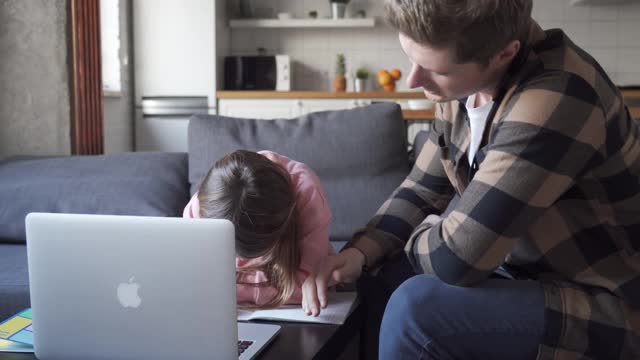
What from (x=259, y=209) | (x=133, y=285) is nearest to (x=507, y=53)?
(x=259, y=209)

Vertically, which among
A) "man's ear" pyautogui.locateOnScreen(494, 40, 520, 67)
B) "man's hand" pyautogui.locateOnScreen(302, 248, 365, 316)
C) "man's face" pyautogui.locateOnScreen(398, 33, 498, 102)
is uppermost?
"man's ear" pyautogui.locateOnScreen(494, 40, 520, 67)

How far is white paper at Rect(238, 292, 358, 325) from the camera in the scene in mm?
1241

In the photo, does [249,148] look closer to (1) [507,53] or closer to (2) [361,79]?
(1) [507,53]

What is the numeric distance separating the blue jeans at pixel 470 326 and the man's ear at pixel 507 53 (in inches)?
13.7

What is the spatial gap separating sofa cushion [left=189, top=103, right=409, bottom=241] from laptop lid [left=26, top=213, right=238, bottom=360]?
1085mm

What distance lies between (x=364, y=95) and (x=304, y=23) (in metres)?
0.87

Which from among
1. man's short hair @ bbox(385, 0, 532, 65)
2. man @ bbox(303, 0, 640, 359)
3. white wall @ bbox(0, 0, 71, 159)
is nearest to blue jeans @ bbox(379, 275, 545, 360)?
man @ bbox(303, 0, 640, 359)

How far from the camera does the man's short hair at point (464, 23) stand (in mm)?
965

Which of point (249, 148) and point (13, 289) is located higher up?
point (249, 148)

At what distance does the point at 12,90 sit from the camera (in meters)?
3.48

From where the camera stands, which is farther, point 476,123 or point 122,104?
point 122,104

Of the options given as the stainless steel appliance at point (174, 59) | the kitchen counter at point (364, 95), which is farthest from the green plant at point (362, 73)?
the stainless steel appliance at point (174, 59)

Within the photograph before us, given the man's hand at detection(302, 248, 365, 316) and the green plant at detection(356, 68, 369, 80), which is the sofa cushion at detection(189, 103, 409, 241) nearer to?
the man's hand at detection(302, 248, 365, 316)

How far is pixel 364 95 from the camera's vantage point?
15.8 feet
